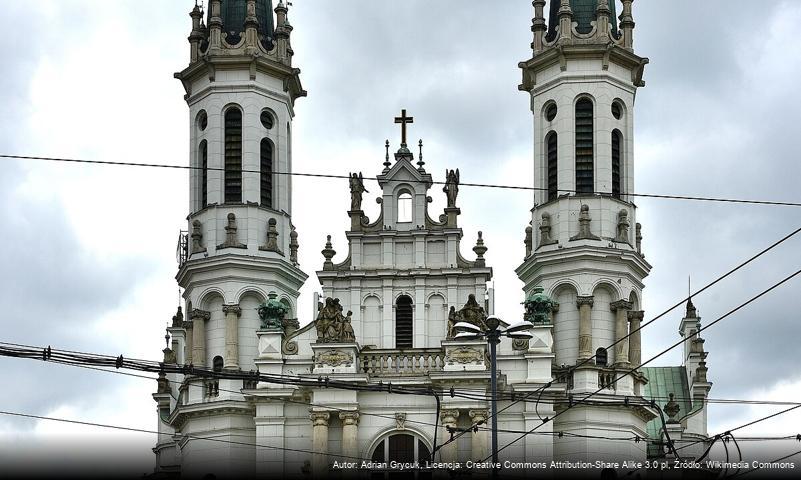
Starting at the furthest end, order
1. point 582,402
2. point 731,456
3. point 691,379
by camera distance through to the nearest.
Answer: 1. point 691,379
2. point 731,456
3. point 582,402

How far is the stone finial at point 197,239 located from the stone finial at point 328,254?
16.4ft

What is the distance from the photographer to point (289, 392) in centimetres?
6988

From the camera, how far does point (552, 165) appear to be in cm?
7500

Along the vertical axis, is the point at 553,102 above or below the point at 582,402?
above

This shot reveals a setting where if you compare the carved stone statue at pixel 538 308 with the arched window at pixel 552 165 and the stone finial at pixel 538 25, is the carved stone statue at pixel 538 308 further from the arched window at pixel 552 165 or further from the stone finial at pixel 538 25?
the stone finial at pixel 538 25

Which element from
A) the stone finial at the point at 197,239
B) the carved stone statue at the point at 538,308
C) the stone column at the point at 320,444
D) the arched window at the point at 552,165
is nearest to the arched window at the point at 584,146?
the arched window at the point at 552,165

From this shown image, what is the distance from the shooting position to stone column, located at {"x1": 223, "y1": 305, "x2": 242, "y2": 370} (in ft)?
241

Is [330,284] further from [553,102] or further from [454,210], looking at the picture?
[553,102]

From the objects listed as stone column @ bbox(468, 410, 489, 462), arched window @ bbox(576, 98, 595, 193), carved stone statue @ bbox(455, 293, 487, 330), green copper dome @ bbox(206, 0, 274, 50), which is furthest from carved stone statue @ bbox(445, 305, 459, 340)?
green copper dome @ bbox(206, 0, 274, 50)

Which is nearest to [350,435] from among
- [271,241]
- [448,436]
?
[448,436]

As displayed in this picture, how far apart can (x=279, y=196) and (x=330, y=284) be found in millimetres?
5380

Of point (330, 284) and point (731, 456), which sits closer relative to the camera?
point (330, 284)

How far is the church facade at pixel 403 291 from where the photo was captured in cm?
6888

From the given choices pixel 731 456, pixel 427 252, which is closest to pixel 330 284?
pixel 427 252
